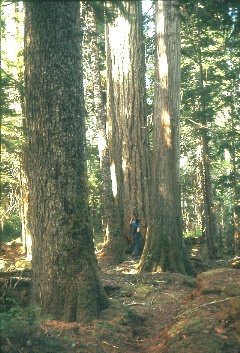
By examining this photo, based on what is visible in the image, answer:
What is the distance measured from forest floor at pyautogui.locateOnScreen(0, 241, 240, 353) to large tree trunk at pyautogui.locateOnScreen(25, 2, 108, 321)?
18.5 inches

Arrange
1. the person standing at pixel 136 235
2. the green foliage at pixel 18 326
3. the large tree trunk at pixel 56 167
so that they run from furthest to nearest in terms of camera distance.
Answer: the person standing at pixel 136 235 → the large tree trunk at pixel 56 167 → the green foliage at pixel 18 326

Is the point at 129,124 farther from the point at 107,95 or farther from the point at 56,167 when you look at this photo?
the point at 56,167

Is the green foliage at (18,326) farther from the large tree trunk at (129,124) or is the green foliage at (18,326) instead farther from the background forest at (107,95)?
the large tree trunk at (129,124)

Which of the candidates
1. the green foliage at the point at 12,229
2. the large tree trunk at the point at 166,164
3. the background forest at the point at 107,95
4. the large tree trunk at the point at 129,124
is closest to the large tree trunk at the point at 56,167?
the background forest at the point at 107,95

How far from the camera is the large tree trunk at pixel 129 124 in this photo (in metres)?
16.5

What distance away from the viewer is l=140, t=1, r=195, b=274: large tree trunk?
13.4 meters

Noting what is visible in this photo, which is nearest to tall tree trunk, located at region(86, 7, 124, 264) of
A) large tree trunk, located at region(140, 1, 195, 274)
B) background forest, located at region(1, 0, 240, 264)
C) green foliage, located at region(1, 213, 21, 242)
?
background forest, located at region(1, 0, 240, 264)

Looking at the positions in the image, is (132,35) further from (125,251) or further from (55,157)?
(55,157)

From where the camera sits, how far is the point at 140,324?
8594mm

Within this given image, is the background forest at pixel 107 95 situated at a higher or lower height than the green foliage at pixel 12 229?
higher

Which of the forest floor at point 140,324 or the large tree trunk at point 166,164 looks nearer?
the forest floor at point 140,324

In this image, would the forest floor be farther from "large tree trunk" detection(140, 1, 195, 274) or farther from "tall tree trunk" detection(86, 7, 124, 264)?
A: "tall tree trunk" detection(86, 7, 124, 264)

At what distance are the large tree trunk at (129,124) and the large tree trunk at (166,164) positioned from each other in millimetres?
2553

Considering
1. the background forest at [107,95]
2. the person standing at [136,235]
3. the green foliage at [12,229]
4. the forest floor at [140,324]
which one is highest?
the background forest at [107,95]
